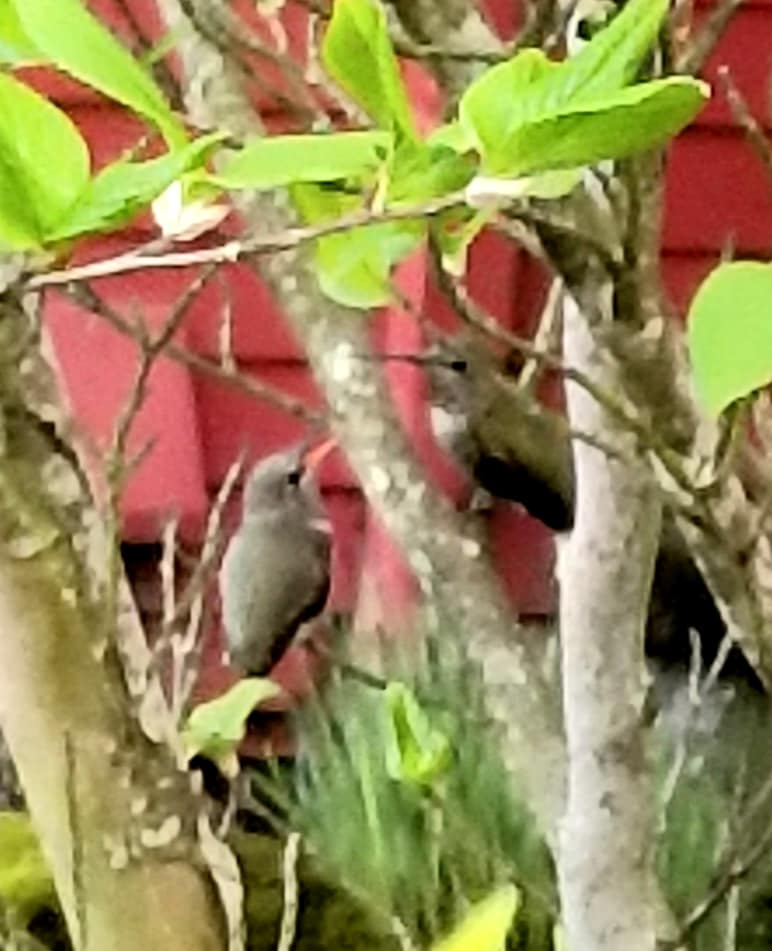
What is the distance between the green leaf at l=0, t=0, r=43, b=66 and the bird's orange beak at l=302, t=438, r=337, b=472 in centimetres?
103

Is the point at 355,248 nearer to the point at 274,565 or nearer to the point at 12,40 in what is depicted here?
the point at 12,40

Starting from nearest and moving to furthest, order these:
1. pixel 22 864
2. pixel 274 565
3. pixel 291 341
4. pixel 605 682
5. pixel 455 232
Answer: pixel 455 232
pixel 605 682
pixel 22 864
pixel 274 565
pixel 291 341

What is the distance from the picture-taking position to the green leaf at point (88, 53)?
14.0 inches

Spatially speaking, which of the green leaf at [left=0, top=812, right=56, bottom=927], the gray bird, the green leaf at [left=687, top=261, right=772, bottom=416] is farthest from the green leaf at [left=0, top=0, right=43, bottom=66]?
the gray bird

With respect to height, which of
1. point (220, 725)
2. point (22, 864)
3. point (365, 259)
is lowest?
point (22, 864)

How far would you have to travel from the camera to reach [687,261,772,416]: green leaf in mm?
349

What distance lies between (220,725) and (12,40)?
0.32 metres

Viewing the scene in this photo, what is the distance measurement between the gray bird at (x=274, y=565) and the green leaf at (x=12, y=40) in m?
0.90

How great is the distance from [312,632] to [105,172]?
→ 1259mm

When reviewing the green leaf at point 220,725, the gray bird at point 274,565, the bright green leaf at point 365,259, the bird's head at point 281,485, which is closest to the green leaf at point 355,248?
the bright green leaf at point 365,259

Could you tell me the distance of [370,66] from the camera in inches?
14.7

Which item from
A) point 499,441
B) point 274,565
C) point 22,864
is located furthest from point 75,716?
point 274,565

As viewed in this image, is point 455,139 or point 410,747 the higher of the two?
point 455,139

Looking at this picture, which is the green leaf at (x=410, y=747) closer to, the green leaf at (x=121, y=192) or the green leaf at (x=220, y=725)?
the green leaf at (x=220, y=725)
